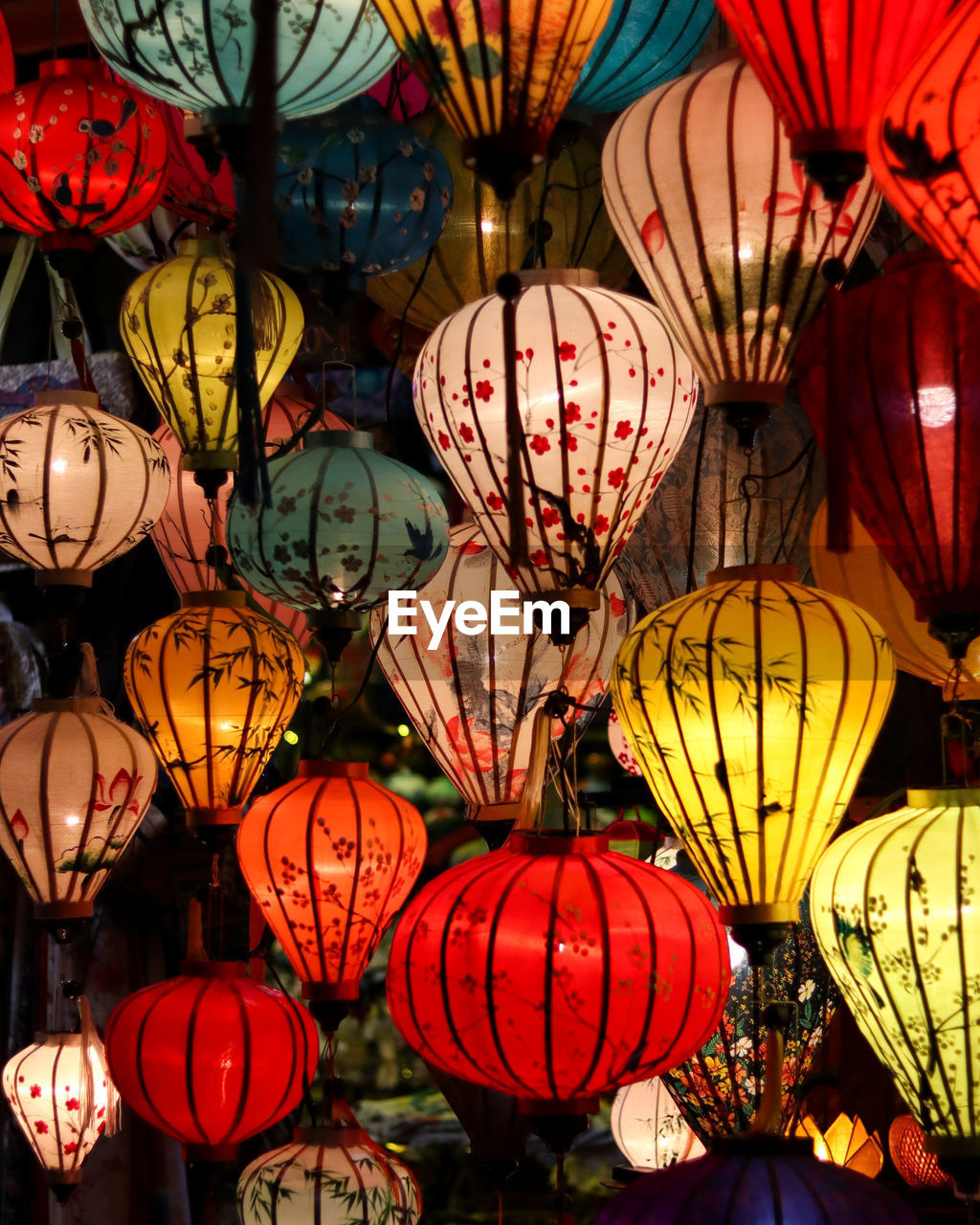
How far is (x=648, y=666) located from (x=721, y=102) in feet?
1.66

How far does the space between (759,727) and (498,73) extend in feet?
1.97

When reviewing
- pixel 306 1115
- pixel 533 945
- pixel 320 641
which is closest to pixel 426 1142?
pixel 306 1115

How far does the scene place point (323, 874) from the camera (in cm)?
198

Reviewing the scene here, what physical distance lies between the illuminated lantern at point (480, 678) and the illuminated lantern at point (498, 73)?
84cm

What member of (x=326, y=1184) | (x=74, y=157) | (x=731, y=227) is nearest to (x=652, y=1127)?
(x=326, y=1184)

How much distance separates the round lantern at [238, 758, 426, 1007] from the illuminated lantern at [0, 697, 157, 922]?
0.26m

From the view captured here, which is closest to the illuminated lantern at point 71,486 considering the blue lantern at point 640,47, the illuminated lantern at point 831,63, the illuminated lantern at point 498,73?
the blue lantern at point 640,47

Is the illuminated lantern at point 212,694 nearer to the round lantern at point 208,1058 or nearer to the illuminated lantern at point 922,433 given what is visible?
the round lantern at point 208,1058

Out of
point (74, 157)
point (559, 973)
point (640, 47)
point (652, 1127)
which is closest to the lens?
point (559, 973)

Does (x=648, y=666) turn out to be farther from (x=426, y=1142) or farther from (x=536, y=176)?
(x=426, y=1142)

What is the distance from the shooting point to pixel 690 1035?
1637 millimetres

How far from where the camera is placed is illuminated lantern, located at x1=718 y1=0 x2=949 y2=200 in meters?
1.24

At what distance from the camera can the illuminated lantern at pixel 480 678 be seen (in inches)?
80.7

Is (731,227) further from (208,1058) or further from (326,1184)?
(326,1184)
